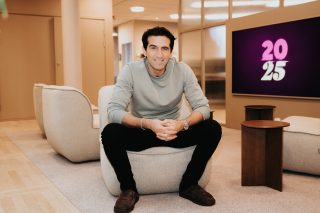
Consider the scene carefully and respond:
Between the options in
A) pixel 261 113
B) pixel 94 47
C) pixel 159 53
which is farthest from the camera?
pixel 94 47

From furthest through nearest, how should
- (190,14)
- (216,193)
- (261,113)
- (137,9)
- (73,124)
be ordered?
(137,9), (190,14), (261,113), (73,124), (216,193)

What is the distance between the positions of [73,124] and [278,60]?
2.86m

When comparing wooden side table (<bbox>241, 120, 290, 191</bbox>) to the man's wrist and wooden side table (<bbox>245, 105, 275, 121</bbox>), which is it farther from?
wooden side table (<bbox>245, 105, 275, 121</bbox>)

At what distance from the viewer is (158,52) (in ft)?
7.66

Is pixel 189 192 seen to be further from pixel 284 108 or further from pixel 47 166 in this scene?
pixel 284 108

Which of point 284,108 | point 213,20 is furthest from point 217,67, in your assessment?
point 284,108

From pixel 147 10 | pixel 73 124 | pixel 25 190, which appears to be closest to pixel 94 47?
pixel 147 10

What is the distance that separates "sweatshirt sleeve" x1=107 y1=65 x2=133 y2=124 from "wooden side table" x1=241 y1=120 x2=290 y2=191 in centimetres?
91

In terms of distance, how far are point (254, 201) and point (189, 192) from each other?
43cm

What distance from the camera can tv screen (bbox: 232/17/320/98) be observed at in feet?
13.8

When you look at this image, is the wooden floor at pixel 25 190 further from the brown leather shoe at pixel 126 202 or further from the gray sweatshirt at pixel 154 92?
the gray sweatshirt at pixel 154 92

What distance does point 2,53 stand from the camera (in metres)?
6.80

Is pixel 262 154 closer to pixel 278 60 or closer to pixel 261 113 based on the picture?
pixel 261 113

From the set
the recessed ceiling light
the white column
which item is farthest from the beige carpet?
the recessed ceiling light
